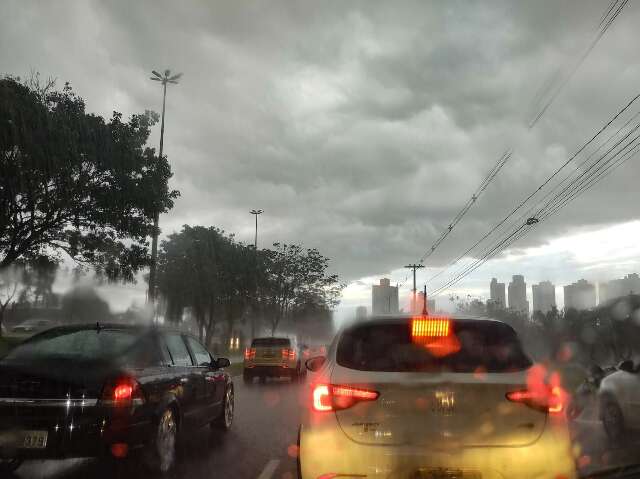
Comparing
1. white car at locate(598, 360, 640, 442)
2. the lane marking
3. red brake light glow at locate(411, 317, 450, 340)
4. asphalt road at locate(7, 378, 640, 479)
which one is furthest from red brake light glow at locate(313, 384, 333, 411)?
white car at locate(598, 360, 640, 442)

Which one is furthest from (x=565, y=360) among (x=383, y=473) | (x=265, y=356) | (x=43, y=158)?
(x=383, y=473)

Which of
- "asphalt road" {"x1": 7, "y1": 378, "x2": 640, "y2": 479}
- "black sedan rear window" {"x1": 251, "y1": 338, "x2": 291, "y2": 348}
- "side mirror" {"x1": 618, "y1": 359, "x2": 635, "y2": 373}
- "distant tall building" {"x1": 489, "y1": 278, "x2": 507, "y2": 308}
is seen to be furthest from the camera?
"distant tall building" {"x1": 489, "y1": 278, "x2": 507, "y2": 308}

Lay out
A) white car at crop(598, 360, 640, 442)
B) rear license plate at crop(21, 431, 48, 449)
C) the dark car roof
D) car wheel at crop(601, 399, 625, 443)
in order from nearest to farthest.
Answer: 1. the dark car roof
2. rear license plate at crop(21, 431, 48, 449)
3. white car at crop(598, 360, 640, 442)
4. car wheel at crop(601, 399, 625, 443)

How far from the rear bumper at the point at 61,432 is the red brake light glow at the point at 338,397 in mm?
2619

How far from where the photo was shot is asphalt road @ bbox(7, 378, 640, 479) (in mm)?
6246

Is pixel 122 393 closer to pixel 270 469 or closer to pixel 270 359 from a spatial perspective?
pixel 270 469

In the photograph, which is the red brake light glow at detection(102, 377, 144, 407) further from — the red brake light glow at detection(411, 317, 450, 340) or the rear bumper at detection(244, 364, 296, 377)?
the rear bumper at detection(244, 364, 296, 377)

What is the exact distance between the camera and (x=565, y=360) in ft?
96.0

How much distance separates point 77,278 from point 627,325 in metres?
29.7

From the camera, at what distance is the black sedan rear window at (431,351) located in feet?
13.1

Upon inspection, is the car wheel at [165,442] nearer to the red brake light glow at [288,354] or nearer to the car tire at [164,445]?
the car tire at [164,445]

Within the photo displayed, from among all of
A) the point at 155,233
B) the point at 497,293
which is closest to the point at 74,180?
the point at 155,233

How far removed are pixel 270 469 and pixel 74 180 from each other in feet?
51.6

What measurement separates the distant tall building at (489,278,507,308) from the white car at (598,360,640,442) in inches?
3046
